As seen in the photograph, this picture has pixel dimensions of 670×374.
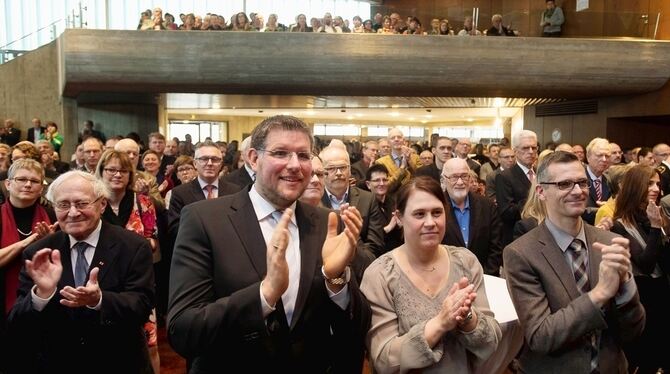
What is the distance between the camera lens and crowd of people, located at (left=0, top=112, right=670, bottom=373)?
1789 millimetres

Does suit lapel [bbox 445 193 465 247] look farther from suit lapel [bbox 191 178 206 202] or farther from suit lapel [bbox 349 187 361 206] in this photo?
suit lapel [bbox 191 178 206 202]

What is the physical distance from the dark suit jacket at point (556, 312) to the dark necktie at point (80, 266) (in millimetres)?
1760

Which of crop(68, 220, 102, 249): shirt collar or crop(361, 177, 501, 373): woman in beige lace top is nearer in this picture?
crop(361, 177, 501, 373): woman in beige lace top

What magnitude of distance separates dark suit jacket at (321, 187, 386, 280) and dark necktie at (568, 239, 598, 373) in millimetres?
1600

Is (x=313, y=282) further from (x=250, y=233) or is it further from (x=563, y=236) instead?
(x=563, y=236)

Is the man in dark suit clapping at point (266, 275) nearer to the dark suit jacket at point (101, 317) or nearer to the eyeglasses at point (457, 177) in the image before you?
the dark suit jacket at point (101, 317)

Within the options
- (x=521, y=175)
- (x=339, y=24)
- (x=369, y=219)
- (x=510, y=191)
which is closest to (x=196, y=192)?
(x=369, y=219)

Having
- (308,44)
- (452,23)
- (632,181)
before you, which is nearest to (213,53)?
(308,44)

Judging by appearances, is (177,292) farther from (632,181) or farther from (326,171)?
(632,181)

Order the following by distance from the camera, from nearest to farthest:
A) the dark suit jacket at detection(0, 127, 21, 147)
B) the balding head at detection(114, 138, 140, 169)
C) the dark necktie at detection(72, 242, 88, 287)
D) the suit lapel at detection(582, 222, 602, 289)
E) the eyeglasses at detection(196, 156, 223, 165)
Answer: the suit lapel at detection(582, 222, 602, 289)
the dark necktie at detection(72, 242, 88, 287)
the eyeglasses at detection(196, 156, 223, 165)
the balding head at detection(114, 138, 140, 169)
the dark suit jacket at detection(0, 127, 21, 147)

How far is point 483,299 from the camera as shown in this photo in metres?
2.25

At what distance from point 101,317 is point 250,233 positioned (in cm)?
92

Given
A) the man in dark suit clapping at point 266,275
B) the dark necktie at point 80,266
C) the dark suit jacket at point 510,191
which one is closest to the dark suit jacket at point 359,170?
the dark suit jacket at point 510,191

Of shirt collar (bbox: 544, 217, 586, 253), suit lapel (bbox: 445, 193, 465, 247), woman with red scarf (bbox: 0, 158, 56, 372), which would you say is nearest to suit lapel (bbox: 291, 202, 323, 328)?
shirt collar (bbox: 544, 217, 586, 253)
